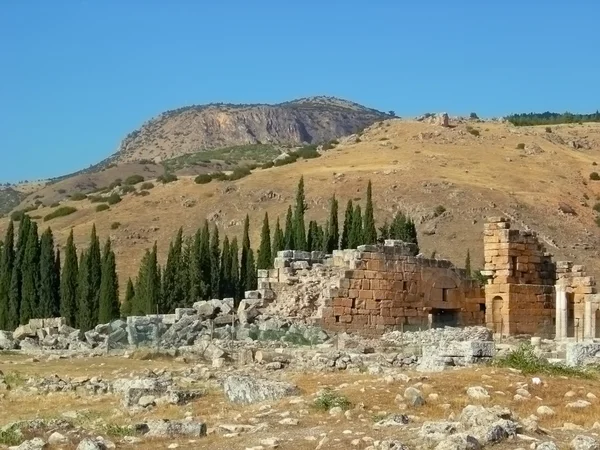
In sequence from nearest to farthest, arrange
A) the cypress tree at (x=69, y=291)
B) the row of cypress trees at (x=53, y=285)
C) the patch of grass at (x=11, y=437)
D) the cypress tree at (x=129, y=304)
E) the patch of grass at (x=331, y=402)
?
the patch of grass at (x=11, y=437)
the patch of grass at (x=331, y=402)
the row of cypress trees at (x=53, y=285)
the cypress tree at (x=69, y=291)
the cypress tree at (x=129, y=304)

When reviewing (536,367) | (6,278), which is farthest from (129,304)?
(536,367)

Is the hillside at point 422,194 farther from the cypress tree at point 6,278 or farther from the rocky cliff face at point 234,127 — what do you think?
the rocky cliff face at point 234,127

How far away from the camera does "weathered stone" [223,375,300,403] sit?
48.6 feet

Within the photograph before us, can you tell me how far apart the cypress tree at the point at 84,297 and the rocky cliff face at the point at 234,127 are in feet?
322

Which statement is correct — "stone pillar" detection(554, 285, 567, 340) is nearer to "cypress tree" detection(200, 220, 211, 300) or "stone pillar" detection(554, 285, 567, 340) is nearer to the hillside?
"cypress tree" detection(200, 220, 211, 300)

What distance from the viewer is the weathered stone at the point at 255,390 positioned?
14812 millimetres

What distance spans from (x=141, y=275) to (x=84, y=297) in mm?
2480

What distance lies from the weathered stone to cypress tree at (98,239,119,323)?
26142 millimetres

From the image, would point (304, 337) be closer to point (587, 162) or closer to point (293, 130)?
point (587, 162)

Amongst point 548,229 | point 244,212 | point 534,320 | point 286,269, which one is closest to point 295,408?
point 286,269

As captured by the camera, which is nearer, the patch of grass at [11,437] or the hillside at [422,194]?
the patch of grass at [11,437]

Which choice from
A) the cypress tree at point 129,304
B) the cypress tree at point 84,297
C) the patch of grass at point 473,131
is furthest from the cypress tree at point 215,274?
the patch of grass at point 473,131

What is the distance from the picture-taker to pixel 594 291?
28.9 metres

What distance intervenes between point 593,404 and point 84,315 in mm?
31473
